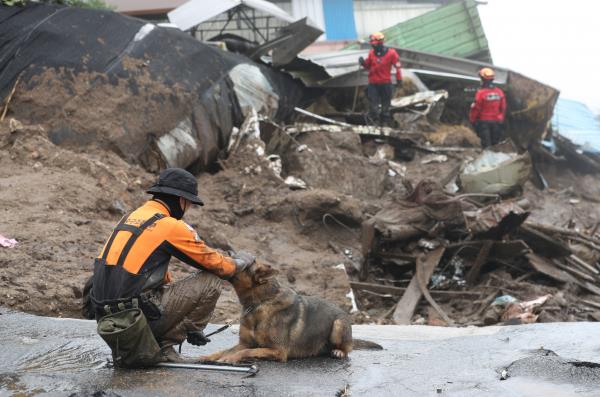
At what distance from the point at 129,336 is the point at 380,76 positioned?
12.9m

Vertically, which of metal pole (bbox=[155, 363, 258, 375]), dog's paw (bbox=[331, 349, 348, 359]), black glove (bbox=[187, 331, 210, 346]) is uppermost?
black glove (bbox=[187, 331, 210, 346])

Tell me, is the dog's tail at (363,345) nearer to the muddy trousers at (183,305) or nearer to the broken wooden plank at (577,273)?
the muddy trousers at (183,305)

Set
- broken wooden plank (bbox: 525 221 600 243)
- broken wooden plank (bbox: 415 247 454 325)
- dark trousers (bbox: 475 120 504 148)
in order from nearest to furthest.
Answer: broken wooden plank (bbox: 415 247 454 325), broken wooden plank (bbox: 525 221 600 243), dark trousers (bbox: 475 120 504 148)

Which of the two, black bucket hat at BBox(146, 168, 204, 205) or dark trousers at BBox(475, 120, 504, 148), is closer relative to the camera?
black bucket hat at BBox(146, 168, 204, 205)

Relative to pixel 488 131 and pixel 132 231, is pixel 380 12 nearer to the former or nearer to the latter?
pixel 488 131

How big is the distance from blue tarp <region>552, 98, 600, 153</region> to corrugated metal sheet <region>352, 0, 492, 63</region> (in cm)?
294

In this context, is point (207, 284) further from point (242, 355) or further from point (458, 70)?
point (458, 70)

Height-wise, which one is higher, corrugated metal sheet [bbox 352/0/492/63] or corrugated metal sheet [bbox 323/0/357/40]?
corrugated metal sheet [bbox 323/0/357/40]

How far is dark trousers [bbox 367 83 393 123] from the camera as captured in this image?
1697 centimetres

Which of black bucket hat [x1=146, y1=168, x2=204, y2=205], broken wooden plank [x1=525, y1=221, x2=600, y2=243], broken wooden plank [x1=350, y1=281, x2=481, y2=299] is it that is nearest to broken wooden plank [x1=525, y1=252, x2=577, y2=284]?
broken wooden plank [x1=525, y1=221, x2=600, y2=243]

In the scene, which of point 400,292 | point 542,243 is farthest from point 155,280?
point 542,243

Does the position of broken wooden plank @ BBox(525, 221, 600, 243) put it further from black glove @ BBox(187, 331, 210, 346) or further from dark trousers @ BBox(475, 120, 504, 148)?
black glove @ BBox(187, 331, 210, 346)

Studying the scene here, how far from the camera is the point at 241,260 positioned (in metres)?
5.14

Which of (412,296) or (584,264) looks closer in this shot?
(412,296)
